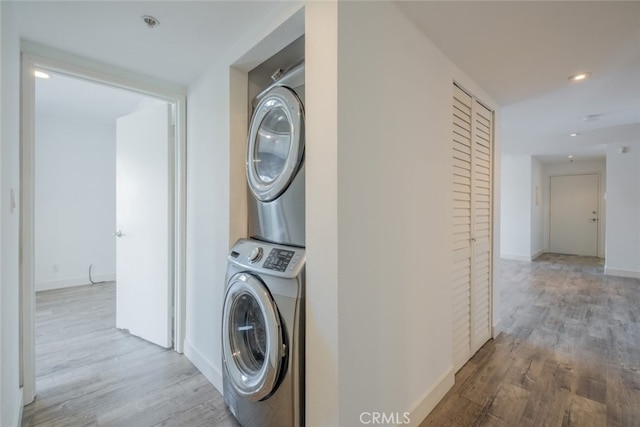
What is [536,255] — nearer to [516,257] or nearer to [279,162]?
[516,257]

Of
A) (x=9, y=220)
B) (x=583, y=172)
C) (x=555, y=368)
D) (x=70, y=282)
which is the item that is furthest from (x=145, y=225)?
(x=583, y=172)

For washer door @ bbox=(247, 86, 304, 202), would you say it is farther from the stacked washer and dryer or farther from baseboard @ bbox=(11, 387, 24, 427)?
baseboard @ bbox=(11, 387, 24, 427)

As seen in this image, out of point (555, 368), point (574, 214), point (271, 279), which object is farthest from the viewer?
point (574, 214)

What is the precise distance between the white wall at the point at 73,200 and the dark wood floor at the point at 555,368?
15.8 ft

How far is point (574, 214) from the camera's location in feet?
21.3

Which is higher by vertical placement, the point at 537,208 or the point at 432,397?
the point at 537,208

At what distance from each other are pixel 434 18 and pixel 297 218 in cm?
123

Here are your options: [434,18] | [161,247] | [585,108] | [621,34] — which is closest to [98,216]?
[161,247]

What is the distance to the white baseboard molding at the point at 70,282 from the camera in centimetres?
370

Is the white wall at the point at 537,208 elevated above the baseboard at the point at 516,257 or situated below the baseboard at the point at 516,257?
above

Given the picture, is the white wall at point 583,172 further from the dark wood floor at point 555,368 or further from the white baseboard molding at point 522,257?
the dark wood floor at point 555,368

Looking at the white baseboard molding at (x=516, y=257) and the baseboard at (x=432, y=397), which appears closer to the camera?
the baseboard at (x=432, y=397)

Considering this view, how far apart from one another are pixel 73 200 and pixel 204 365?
369 centimetres

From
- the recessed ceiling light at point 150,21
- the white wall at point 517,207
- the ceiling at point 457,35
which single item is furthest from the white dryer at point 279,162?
the white wall at point 517,207
